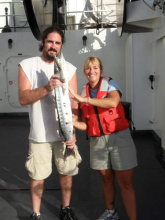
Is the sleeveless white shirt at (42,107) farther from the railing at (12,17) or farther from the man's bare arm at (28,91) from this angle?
the railing at (12,17)

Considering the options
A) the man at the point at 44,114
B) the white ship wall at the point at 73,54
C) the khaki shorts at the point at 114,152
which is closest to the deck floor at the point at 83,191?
the man at the point at 44,114

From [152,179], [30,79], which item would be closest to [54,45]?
[30,79]

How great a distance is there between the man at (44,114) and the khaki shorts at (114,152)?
0.88 ft

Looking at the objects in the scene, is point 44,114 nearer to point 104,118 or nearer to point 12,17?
point 104,118

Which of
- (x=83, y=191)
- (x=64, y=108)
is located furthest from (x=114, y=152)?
(x=83, y=191)

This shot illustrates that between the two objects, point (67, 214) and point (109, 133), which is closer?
point (109, 133)

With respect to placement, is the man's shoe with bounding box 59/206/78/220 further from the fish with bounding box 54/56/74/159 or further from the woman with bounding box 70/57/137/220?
the fish with bounding box 54/56/74/159

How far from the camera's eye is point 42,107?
9.20ft

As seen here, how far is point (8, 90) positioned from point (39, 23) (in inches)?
156

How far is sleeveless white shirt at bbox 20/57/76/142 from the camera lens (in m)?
2.74

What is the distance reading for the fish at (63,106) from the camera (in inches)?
93.2

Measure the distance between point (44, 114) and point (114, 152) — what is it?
33.3 inches

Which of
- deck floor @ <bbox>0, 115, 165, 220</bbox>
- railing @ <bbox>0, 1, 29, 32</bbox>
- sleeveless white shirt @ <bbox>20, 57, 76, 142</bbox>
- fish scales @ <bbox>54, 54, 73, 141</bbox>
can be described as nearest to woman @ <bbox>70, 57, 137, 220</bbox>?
fish scales @ <bbox>54, 54, 73, 141</bbox>

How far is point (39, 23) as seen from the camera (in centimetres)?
676
